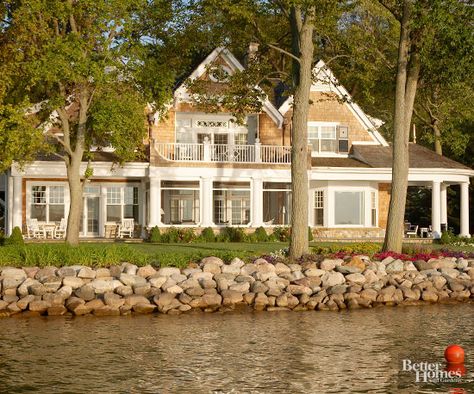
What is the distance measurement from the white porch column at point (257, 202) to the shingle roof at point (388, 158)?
515 cm


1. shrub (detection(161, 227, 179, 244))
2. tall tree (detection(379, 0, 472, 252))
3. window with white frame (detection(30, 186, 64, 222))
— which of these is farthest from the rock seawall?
window with white frame (detection(30, 186, 64, 222))

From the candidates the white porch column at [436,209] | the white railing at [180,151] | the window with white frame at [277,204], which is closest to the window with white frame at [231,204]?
the window with white frame at [277,204]

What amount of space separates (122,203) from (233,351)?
22.8 m

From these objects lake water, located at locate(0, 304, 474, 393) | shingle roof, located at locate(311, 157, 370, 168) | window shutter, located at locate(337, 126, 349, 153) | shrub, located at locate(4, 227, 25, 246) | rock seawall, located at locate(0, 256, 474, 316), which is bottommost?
lake water, located at locate(0, 304, 474, 393)

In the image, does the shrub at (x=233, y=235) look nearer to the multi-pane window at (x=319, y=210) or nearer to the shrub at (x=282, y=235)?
the shrub at (x=282, y=235)

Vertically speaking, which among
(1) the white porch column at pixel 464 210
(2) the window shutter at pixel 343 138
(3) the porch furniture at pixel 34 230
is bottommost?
(3) the porch furniture at pixel 34 230

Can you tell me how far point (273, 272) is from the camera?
22641 millimetres

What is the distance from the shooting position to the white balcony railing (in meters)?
Result: 37.0

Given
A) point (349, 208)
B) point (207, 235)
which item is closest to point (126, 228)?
point (207, 235)

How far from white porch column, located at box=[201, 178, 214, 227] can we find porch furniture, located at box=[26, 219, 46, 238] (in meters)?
6.40

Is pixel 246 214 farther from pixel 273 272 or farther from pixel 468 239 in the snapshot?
pixel 273 272

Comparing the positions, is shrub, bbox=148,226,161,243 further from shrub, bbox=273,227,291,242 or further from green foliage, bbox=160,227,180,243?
shrub, bbox=273,227,291,242

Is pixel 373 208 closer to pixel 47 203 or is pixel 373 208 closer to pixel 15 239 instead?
pixel 47 203

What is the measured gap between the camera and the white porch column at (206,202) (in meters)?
36.4
